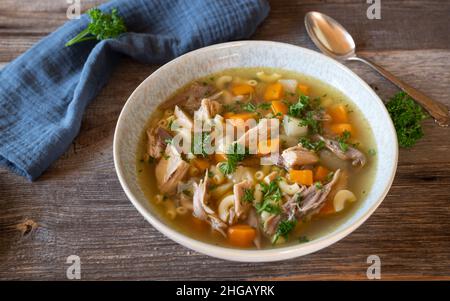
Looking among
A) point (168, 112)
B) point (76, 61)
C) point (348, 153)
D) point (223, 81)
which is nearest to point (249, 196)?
point (348, 153)

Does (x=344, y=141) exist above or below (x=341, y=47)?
below

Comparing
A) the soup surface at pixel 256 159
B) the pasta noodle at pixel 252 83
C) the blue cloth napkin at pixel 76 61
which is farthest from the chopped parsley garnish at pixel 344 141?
the blue cloth napkin at pixel 76 61

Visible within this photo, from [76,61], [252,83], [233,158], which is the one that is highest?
[76,61]

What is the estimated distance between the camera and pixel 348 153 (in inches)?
99.7

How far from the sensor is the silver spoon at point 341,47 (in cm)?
286

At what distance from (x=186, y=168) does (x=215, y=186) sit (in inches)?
6.9

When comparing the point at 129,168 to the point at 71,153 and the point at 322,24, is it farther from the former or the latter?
the point at 322,24

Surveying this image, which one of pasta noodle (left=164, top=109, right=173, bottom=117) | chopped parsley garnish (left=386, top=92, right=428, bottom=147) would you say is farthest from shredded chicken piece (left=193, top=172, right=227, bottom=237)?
chopped parsley garnish (left=386, top=92, right=428, bottom=147)

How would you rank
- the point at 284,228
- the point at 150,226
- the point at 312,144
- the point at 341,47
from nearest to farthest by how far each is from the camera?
the point at 284,228 < the point at 150,226 < the point at 312,144 < the point at 341,47

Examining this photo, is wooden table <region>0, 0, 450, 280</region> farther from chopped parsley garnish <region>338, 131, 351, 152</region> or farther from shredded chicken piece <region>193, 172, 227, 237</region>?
chopped parsley garnish <region>338, 131, 351, 152</region>

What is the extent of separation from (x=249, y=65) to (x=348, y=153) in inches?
33.7

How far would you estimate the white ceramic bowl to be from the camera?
6.69 ft

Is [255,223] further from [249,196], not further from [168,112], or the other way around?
[168,112]

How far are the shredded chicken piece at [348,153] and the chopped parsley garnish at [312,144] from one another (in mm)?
32
